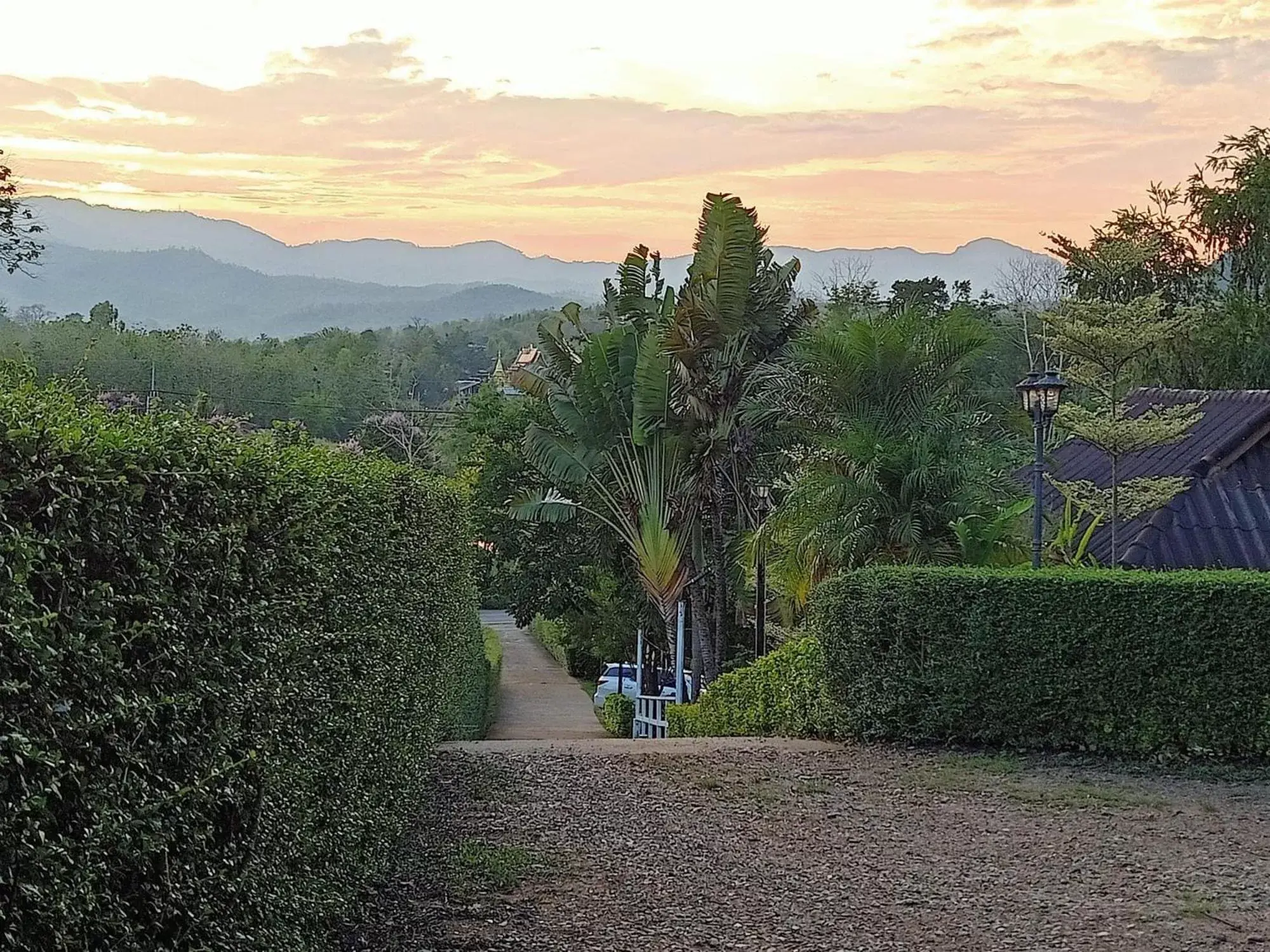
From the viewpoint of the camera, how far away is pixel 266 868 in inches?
133

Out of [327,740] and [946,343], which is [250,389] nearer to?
[946,343]

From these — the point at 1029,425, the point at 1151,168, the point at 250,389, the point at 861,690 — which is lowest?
the point at 861,690

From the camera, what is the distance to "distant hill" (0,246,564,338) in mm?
72688

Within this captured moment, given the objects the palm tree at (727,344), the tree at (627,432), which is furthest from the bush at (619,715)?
the palm tree at (727,344)

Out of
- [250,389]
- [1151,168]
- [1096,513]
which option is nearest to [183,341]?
[250,389]

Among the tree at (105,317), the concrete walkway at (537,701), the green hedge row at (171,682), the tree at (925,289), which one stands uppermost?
the tree at (925,289)

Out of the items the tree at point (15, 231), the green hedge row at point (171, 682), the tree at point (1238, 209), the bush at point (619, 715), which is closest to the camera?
the green hedge row at point (171, 682)

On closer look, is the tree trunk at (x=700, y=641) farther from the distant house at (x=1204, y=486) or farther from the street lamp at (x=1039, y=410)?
the street lamp at (x=1039, y=410)

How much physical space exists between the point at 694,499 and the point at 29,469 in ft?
51.5

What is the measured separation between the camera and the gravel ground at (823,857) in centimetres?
554

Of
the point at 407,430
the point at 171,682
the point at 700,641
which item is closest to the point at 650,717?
the point at 700,641

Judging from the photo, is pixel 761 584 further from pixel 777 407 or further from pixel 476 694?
pixel 476 694

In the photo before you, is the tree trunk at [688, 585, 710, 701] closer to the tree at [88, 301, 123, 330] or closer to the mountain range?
the mountain range

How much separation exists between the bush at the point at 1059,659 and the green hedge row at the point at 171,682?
22.0 feet
